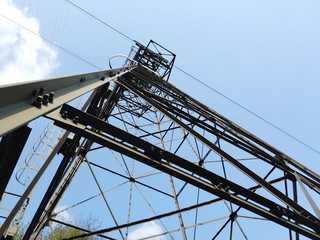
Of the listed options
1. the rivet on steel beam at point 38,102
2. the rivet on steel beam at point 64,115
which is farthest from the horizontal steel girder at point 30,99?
the rivet on steel beam at point 64,115

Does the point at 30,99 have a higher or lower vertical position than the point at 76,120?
lower

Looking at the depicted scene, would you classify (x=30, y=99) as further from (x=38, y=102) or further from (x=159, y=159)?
(x=159, y=159)

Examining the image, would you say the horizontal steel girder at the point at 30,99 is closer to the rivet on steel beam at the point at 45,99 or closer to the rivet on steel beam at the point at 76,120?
the rivet on steel beam at the point at 45,99

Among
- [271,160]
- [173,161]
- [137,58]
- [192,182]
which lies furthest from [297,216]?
[137,58]

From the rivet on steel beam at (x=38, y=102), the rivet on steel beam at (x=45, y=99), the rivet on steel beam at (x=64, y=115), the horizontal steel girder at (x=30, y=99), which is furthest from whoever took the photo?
the rivet on steel beam at (x=64, y=115)

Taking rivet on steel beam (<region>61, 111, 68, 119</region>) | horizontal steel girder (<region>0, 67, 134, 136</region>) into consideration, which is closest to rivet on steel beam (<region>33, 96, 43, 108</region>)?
horizontal steel girder (<region>0, 67, 134, 136</region>)

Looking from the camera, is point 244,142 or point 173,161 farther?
point 244,142

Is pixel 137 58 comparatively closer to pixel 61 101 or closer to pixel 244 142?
pixel 244 142

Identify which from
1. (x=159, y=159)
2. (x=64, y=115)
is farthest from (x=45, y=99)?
(x=159, y=159)

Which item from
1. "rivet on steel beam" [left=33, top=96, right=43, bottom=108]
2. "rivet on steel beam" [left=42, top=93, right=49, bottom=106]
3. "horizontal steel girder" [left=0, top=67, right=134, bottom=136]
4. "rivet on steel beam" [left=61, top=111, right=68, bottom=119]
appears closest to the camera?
"horizontal steel girder" [left=0, top=67, right=134, bottom=136]

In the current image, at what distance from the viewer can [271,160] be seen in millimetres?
5074

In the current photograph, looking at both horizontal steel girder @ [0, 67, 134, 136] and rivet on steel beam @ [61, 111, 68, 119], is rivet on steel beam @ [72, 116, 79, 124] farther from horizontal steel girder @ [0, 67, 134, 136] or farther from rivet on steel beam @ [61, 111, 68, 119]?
horizontal steel girder @ [0, 67, 134, 136]

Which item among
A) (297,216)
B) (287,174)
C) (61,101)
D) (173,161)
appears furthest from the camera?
(287,174)

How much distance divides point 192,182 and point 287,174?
3105 millimetres
